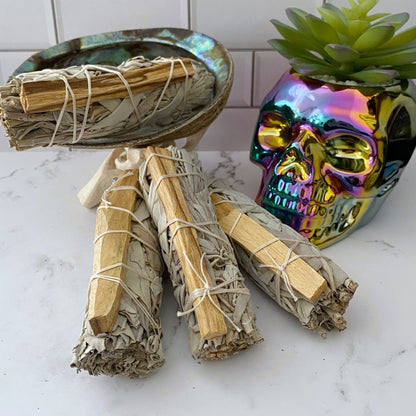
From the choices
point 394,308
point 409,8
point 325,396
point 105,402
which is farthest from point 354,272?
point 409,8

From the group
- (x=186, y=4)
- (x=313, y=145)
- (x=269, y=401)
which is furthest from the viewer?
(x=186, y=4)

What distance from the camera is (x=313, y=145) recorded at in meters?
0.55

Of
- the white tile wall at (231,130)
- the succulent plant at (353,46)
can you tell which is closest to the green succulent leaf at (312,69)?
the succulent plant at (353,46)

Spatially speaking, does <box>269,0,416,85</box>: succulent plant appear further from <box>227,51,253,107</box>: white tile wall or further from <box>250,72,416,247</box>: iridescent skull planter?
<box>227,51,253,107</box>: white tile wall

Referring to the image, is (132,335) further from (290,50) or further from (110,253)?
(290,50)

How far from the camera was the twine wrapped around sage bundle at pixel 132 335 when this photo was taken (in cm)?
41

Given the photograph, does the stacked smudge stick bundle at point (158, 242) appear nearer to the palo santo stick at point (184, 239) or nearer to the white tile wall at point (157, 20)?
the palo santo stick at point (184, 239)

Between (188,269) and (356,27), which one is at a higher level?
(356,27)

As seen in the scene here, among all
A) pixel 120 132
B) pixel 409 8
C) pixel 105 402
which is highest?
pixel 409 8

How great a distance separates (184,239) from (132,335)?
105 mm

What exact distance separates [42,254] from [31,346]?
0.14 meters

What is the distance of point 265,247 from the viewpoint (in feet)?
1.66

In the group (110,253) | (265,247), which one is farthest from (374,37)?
(110,253)

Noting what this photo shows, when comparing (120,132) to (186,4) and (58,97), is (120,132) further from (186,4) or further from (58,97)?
(186,4)
